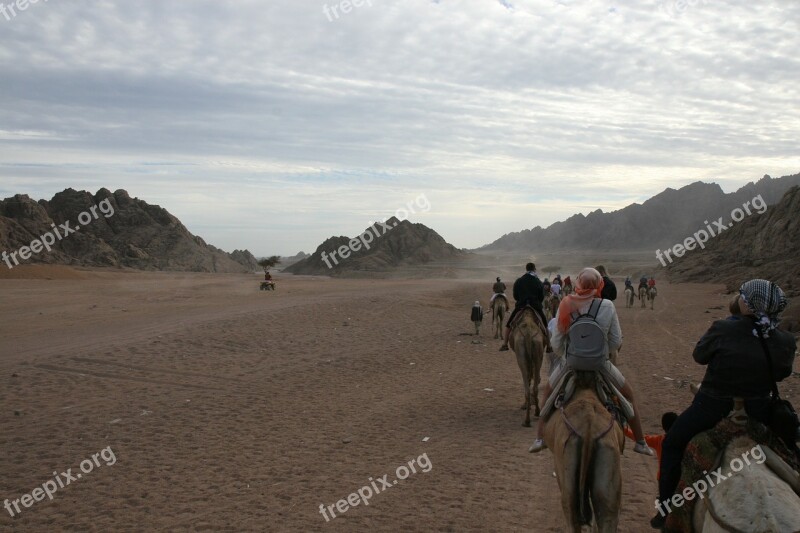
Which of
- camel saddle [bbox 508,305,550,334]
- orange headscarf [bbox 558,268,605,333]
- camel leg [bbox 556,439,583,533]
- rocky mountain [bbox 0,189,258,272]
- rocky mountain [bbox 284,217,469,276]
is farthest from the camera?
rocky mountain [bbox 284,217,469,276]

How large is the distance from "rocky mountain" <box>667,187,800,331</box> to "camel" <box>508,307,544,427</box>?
37009mm

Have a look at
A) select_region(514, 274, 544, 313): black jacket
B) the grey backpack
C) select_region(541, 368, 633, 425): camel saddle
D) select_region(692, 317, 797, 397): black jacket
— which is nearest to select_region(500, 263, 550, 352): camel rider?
select_region(514, 274, 544, 313): black jacket

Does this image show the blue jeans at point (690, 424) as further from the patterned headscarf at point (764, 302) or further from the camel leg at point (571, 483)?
the camel leg at point (571, 483)

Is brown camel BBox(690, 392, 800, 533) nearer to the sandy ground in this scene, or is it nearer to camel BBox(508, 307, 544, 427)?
the sandy ground

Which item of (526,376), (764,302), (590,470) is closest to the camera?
(764,302)

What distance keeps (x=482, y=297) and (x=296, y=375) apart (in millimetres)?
28094

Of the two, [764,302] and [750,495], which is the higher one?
[764,302]

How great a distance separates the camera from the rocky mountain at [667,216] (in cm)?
16738

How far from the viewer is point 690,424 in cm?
485

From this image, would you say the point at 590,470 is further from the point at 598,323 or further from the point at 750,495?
the point at 598,323

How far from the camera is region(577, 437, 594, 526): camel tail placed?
4.88 meters

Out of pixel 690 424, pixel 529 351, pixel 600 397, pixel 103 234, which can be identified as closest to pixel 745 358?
pixel 690 424

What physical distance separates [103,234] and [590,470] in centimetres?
8953

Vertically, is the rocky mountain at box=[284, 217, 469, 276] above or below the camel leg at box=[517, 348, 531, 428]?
above
